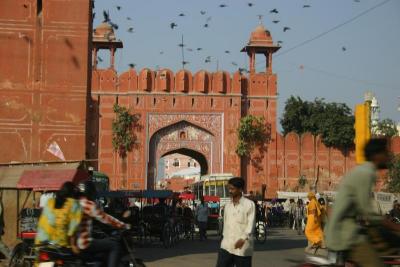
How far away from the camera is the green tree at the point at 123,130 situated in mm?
39281

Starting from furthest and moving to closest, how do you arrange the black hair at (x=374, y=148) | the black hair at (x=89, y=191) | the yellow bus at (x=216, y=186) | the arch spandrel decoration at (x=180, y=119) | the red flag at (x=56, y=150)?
1. the arch spandrel decoration at (x=180, y=119)
2. the yellow bus at (x=216, y=186)
3. the red flag at (x=56, y=150)
4. the black hair at (x=89, y=191)
5. the black hair at (x=374, y=148)

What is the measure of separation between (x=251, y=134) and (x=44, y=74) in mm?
21755

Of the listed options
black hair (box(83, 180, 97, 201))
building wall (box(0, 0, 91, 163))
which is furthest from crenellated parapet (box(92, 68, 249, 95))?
black hair (box(83, 180, 97, 201))

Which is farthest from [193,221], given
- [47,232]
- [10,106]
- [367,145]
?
[367,145]

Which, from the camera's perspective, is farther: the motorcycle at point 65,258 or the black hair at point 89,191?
the black hair at point 89,191

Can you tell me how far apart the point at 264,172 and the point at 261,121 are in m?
2.70

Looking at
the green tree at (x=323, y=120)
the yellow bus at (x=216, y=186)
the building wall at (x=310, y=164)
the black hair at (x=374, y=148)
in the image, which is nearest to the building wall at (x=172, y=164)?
the green tree at (x=323, y=120)

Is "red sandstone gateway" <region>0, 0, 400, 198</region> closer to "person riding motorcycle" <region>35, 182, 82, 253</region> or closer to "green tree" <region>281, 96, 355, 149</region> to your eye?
"green tree" <region>281, 96, 355, 149</region>

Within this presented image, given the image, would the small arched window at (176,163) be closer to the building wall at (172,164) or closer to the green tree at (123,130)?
the building wall at (172,164)

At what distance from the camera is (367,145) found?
480cm

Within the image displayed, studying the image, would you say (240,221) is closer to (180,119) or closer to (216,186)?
(216,186)

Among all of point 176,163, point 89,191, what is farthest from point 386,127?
point 89,191

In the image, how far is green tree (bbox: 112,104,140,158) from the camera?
3928 cm

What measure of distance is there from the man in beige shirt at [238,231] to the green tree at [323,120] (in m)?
36.8
